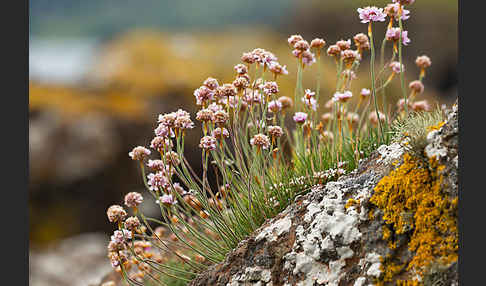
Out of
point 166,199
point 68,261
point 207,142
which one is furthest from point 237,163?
point 68,261

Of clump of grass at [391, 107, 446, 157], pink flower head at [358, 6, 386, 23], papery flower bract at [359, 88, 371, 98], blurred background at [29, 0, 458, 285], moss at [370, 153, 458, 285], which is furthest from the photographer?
blurred background at [29, 0, 458, 285]

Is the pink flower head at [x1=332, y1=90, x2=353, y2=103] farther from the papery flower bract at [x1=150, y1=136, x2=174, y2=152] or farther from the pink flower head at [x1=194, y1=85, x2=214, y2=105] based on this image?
the papery flower bract at [x1=150, y1=136, x2=174, y2=152]

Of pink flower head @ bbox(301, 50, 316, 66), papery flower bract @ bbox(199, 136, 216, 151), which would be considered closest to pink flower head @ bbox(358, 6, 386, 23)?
pink flower head @ bbox(301, 50, 316, 66)

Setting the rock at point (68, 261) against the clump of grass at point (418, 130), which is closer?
the clump of grass at point (418, 130)

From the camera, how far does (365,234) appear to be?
238 centimetres

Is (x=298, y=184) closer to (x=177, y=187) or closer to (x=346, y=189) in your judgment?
(x=346, y=189)

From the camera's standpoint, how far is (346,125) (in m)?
3.61

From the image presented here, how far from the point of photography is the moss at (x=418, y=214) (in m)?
2.16

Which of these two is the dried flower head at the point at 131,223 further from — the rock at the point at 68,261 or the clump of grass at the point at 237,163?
the rock at the point at 68,261

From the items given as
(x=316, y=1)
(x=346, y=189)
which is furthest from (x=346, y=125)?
(x=316, y=1)

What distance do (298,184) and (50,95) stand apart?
29.0ft

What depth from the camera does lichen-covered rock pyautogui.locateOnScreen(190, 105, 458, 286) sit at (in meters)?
2.19

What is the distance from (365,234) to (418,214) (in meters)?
0.30

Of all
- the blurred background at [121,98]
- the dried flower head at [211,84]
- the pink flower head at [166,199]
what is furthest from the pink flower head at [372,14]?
the blurred background at [121,98]
